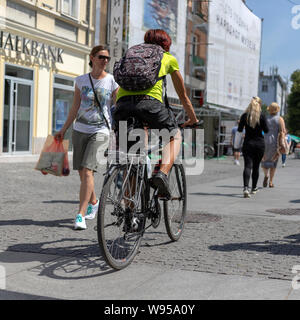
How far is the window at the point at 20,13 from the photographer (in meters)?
14.9

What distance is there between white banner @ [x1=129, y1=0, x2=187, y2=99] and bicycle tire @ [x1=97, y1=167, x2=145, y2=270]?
16717mm

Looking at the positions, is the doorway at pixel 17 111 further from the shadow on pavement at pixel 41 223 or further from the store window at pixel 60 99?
the shadow on pavement at pixel 41 223

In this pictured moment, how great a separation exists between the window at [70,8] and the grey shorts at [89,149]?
1348 cm

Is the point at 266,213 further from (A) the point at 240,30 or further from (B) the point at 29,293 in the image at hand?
(A) the point at 240,30

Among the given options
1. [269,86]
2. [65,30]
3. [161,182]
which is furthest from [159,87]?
[269,86]

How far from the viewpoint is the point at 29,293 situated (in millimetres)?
3082

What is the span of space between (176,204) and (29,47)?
12.5 metres

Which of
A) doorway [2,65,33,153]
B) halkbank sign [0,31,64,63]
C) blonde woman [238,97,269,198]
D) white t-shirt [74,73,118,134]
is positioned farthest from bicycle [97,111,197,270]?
doorway [2,65,33,153]

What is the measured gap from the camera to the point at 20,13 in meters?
15.4

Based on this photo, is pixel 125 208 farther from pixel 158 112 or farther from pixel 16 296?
pixel 16 296

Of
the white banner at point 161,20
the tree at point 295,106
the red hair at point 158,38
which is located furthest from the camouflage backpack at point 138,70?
the tree at point 295,106

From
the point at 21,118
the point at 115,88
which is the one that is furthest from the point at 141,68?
the point at 21,118

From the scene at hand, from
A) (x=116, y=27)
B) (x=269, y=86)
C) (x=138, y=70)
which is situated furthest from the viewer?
(x=269, y=86)

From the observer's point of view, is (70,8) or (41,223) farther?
(70,8)
